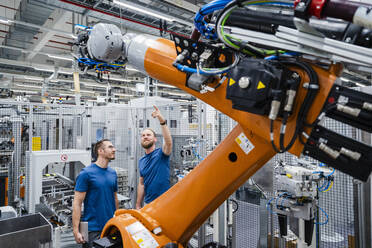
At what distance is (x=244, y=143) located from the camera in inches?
44.0

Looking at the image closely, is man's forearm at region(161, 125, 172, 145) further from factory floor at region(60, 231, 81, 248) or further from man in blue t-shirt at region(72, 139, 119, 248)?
factory floor at region(60, 231, 81, 248)

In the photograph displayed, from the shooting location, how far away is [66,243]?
407cm

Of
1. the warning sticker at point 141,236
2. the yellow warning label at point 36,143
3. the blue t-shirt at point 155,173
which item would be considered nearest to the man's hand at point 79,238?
the blue t-shirt at point 155,173

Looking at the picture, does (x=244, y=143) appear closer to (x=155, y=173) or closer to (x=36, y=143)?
(x=155, y=173)

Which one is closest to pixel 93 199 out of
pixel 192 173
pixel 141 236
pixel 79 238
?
pixel 79 238

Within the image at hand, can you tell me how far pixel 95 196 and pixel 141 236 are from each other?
1.85 meters

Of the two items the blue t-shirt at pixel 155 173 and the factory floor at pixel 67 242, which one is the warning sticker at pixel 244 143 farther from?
the factory floor at pixel 67 242

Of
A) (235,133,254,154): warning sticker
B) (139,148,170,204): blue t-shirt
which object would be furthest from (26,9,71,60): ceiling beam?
(235,133,254,154): warning sticker

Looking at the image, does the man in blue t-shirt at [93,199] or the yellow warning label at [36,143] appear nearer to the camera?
the man in blue t-shirt at [93,199]

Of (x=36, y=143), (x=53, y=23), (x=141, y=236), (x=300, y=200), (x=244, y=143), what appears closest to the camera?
(x=244, y=143)

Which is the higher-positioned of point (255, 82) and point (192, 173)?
point (255, 82)

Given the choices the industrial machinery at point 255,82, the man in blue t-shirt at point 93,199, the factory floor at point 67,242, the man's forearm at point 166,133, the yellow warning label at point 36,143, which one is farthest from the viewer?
the yellow warning label at point 36,143

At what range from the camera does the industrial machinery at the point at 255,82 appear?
0.78 meters

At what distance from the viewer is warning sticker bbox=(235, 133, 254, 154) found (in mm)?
1103
